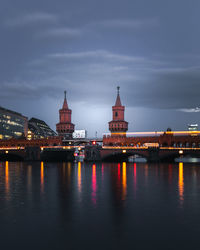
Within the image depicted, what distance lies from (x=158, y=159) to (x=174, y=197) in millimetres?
77967

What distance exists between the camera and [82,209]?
2364 cm

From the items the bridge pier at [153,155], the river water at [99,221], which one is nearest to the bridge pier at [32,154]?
the bridge pier at [153,155]

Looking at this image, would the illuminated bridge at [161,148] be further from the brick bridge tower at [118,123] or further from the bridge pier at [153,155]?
the brick bridge tower at [118,123]

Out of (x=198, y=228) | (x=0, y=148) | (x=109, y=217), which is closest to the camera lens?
(x=198, y=228)

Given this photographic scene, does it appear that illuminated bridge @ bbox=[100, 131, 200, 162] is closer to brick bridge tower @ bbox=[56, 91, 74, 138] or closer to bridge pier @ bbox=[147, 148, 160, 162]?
bridge pier @ bbox=[147, 148, 160, 162]

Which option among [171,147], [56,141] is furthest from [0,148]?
[171,147]

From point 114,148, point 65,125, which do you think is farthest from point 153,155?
point 65,125

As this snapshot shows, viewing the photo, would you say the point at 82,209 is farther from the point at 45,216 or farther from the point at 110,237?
the point at 110,237

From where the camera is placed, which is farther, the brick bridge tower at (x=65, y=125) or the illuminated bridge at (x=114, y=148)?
the brick bridge tower at (x=65, y=125)

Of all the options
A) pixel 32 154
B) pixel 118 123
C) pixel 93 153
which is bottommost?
pixel 32 154

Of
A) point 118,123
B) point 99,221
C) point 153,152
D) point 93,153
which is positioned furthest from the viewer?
point 118,123

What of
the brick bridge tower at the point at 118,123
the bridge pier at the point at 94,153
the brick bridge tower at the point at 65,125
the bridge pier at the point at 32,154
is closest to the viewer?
the bridge pier at the point at 94,153

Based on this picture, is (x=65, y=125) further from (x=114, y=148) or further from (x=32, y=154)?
(x=114, y=148)

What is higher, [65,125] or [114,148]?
[65,125]
